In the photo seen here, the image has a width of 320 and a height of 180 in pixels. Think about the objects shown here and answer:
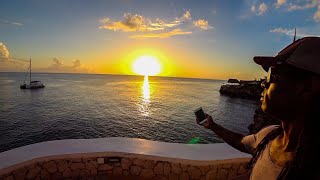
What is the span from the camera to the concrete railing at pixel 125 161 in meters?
5.45

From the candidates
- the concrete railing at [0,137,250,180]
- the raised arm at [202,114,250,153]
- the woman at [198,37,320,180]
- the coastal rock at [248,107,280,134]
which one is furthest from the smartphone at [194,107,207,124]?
the coastal rock at [248,107,280,134]

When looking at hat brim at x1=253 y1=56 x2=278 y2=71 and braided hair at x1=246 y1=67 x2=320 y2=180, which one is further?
hat brim at x1=253 y1=56 x2=278 y2=71

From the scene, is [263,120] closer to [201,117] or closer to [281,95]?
[201,117]

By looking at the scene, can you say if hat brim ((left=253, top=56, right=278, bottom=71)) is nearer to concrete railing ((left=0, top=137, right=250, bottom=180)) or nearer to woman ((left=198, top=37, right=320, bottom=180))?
woman ((left=198, top=37, right=320, bottom=180))

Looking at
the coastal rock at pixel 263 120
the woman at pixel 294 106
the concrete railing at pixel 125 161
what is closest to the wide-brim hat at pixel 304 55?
the woman at pixel 294 106

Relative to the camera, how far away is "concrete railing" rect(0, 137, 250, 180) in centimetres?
545

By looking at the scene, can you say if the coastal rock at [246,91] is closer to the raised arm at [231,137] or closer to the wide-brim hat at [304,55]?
the raised arm at [231,137]

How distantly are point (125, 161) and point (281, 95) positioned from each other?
4.79 m

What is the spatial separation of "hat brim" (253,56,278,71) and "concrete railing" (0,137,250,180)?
4.08m

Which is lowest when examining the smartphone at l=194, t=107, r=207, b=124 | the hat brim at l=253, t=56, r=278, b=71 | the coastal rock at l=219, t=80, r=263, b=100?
the coastal rock at l=219, t=80, r=263, b=100

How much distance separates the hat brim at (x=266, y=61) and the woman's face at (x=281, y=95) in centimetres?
5

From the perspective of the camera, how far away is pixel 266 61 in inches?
A: 65.4

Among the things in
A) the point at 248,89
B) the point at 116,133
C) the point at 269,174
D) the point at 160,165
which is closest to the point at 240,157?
the point at 160,165

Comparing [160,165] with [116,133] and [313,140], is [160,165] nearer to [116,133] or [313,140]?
[313,140]
